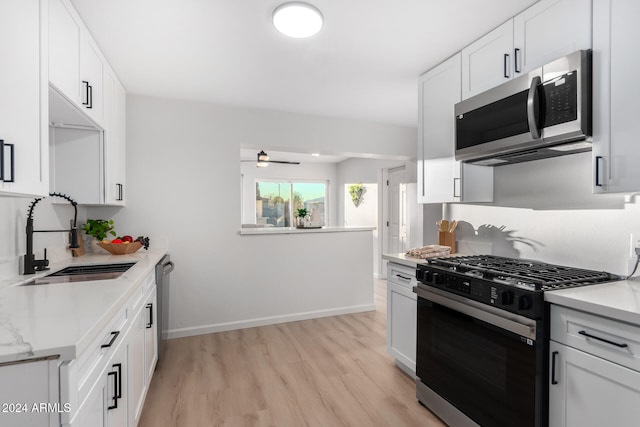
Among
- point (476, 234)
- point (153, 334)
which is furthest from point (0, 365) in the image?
point (476, 234)

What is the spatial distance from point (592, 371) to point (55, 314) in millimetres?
2012

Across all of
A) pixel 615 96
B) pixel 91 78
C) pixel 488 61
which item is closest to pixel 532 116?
pixel 615 96

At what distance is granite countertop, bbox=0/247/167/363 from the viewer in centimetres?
89

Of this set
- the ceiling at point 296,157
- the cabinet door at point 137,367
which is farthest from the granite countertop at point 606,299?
the ceiling at point 296,157

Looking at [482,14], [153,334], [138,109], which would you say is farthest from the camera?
[138,109]

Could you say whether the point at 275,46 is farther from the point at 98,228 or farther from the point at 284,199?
the point at 284,199

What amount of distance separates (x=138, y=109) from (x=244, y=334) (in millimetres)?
2482

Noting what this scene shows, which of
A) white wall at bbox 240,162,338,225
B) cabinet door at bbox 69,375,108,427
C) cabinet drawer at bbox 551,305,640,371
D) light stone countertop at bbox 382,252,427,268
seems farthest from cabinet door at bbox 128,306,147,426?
white wall at bbox 240,162,338,225

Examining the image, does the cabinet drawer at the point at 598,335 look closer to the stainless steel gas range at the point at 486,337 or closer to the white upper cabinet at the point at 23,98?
the stainless steel gas range at the point at 486,337

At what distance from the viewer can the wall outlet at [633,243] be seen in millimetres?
1644

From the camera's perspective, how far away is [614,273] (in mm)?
1734

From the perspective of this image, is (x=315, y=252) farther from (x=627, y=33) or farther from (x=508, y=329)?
(x=627, y=33)

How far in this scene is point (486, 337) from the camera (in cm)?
167

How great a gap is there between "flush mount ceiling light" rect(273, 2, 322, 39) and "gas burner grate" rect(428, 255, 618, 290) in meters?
1.63
